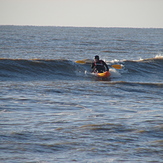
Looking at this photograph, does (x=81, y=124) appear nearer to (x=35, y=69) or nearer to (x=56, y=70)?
(x=35, y=69)

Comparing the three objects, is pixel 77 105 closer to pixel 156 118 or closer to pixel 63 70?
pixel 156 118

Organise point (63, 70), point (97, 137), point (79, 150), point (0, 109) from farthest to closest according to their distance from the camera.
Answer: point (63, 70), point (0, 109), point (97, 137), point (79, 150)

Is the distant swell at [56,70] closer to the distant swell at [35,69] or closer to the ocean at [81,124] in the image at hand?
the distant swell at [35,69]

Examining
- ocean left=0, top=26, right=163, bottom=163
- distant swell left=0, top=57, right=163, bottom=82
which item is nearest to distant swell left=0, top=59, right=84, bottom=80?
distant swell left=0, top=57, right=163, bottom=82

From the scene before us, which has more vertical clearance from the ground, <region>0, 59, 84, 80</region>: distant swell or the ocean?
<region>0, 59, 84, 80</region>: distant swell

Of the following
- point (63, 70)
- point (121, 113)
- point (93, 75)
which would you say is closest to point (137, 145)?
point (121, 113)

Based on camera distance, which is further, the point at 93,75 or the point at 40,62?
the point at 40,62

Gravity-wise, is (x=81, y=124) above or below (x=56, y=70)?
below

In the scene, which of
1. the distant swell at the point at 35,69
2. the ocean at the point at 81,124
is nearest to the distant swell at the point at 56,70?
the distant swell at the point at 35,69

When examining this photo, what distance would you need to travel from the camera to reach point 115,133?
7.70 metres

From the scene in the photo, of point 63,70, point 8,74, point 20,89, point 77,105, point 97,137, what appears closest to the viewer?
point 97,137

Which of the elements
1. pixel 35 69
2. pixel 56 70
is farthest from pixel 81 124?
pixel 56 70

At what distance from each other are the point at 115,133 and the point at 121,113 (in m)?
1.92

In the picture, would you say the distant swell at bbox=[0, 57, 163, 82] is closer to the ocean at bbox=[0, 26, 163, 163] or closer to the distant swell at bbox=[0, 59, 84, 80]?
the distant swell at bbox=[0, 59, 84, 80]
